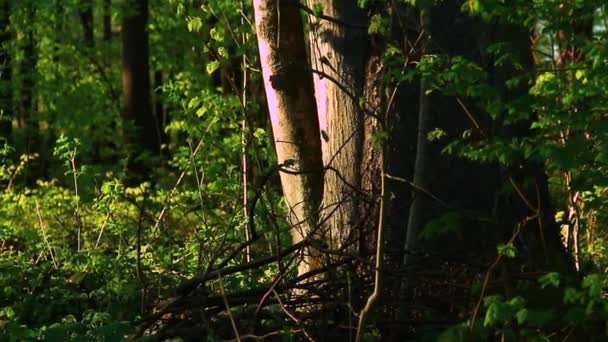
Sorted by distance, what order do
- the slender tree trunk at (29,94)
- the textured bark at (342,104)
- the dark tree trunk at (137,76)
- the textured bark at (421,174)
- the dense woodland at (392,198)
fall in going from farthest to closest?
the dark tree trunk at (137,76) → the slender tree trunk at (29,94) → the textured bark at (342,104) → the textured bark at (421,174) → the dense woodland at (392,198)

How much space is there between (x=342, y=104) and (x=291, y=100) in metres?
0.71

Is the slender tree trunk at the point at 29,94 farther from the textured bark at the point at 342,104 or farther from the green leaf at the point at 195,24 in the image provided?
the textured bark at the point at 342,104

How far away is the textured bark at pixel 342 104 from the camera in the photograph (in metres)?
6.86

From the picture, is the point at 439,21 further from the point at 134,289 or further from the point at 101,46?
the point at 101,46

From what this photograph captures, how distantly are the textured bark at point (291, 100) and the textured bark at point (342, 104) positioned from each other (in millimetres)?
381

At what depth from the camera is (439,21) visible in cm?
650

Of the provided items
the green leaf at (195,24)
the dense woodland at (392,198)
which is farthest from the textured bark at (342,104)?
the green leaf at (195,24)

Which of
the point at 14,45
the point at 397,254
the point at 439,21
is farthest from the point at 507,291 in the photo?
the point at 14,45

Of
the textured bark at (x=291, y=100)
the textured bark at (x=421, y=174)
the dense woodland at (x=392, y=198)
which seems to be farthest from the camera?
the textured bark at (x=291, y=100)

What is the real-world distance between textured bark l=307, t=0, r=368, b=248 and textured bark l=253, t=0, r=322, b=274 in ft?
1.25

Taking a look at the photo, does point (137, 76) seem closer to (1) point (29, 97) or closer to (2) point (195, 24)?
(1) point (29, 97)

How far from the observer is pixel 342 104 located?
22.9 feet

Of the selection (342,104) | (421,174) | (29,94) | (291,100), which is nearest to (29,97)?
(29,94)

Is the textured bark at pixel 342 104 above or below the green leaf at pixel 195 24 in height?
below
